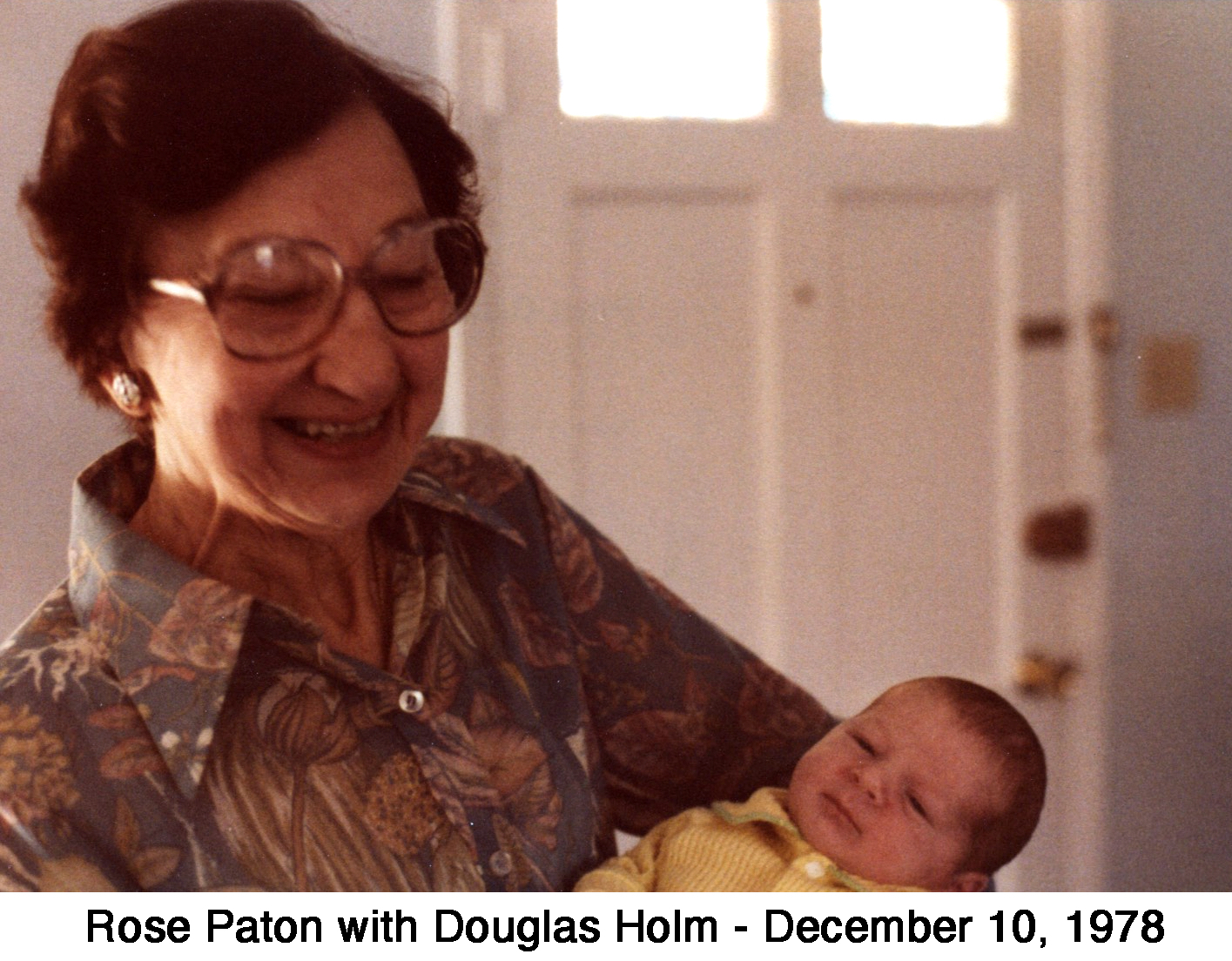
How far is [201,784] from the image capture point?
680mm

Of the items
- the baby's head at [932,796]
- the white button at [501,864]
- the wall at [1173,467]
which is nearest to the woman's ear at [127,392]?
the white button at [501,864]

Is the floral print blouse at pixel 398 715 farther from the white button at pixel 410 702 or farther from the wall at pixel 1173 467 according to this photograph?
the wall at pixel 1173 467

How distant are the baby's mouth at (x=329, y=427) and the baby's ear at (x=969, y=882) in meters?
0.54

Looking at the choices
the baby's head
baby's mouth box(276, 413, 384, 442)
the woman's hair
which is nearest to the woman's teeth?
baby's mouth box(276, 413, 384, 442)

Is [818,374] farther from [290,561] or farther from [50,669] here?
[50,669]

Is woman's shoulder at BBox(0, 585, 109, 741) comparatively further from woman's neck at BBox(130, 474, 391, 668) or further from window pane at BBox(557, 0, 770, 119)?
window pane at BBox(557, 0, 770, 119)

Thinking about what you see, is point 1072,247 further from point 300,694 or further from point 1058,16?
point 300,694

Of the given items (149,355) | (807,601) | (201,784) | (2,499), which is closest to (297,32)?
(149,355)

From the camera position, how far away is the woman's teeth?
729 millimetres

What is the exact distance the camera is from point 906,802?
32.2 inches

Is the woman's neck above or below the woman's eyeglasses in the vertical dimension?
below
